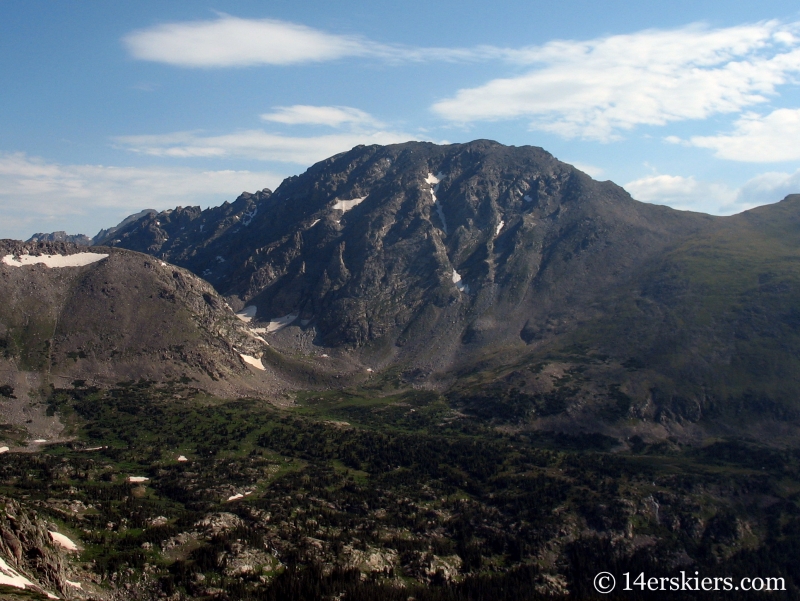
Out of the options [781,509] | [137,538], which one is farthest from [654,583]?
[137,538]

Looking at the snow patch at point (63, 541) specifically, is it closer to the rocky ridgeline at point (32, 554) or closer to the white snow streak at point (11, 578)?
the rocky ridgeline at point (32, 554)

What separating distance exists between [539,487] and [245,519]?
84.5 m

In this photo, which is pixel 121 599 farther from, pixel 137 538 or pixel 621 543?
pixel 621 543

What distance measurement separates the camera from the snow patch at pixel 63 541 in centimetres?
11396

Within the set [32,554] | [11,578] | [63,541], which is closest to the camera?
[11,578]

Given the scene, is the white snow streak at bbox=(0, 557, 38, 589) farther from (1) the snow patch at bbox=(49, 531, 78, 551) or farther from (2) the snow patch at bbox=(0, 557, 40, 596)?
(1) the snow patch at bbox=(49, 531, 78, 551)

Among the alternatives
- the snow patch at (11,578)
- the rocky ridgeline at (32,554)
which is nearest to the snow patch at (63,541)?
the rocky ridgeline at (32,554)

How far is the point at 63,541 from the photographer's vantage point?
116 metres

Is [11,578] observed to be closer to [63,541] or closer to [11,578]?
[11,578]

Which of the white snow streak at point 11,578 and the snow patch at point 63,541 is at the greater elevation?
the white snow streak at point 11,578

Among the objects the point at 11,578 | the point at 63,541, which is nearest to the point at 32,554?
the point at 11,578

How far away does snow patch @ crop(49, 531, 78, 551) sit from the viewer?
114m

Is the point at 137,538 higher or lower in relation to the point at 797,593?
higher

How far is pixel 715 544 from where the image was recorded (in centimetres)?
16850
